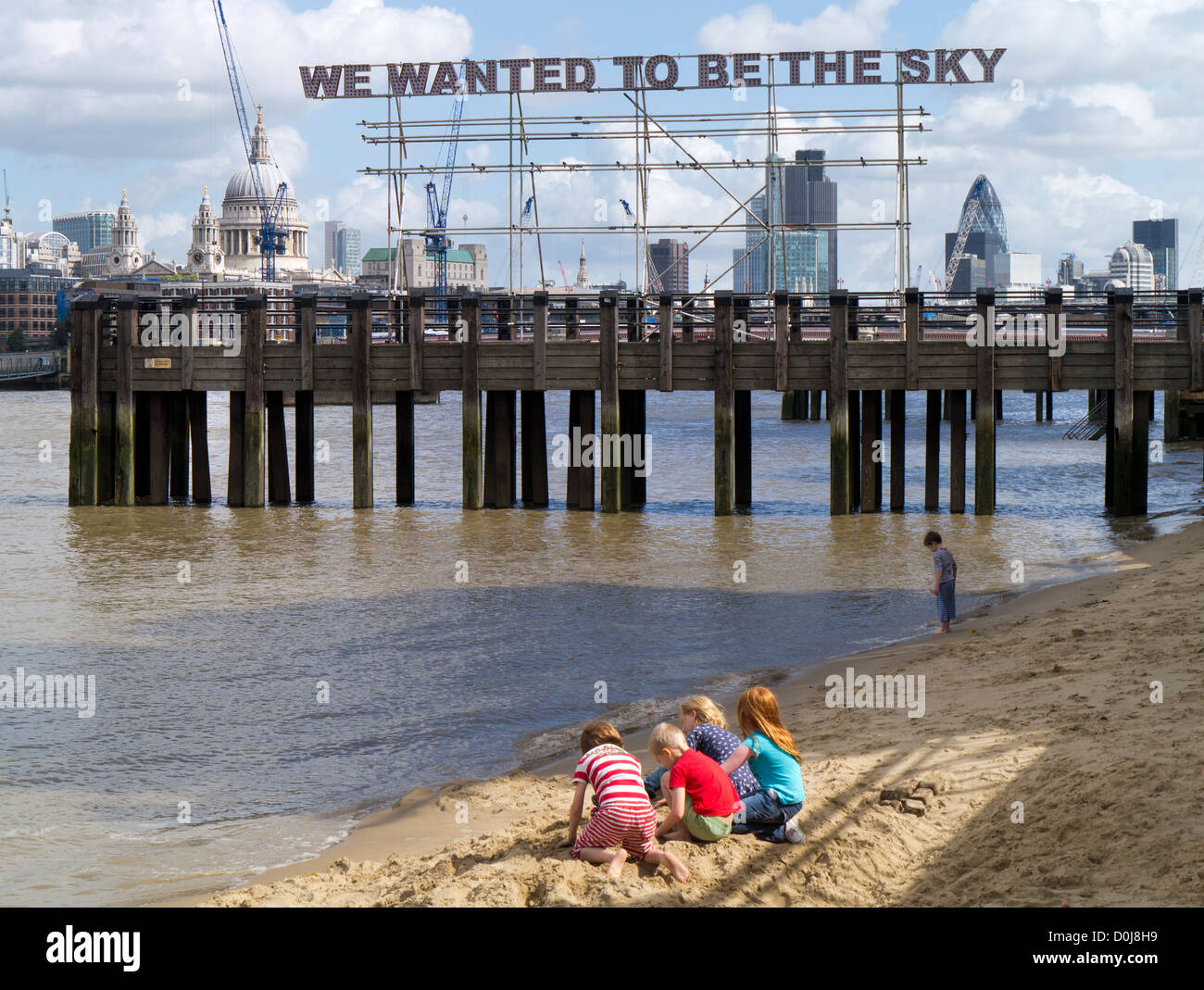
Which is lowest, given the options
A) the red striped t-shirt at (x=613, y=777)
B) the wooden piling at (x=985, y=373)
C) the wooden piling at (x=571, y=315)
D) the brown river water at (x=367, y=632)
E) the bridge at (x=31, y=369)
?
the brown river water at (x=367, y=632)

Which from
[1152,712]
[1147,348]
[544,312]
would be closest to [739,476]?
[544,312]

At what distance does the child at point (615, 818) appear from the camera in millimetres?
8297

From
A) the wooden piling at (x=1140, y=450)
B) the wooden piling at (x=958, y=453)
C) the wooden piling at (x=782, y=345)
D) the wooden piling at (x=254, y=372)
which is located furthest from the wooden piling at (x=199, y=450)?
the wooden piling at (x=1140, y=450)

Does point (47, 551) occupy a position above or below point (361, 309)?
below

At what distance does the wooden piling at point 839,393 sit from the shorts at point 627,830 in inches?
750

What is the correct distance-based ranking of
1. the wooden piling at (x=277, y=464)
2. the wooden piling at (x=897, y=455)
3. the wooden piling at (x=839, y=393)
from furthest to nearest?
the wooden piling at (x=277, y=464) → the wooden piling at (x=897, y=455) → the wooden piling at (x=839, y=393)

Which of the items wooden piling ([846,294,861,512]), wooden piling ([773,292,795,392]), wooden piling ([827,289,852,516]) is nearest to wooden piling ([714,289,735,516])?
wooden piling ([773,292,795,392])

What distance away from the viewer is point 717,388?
27344 mm

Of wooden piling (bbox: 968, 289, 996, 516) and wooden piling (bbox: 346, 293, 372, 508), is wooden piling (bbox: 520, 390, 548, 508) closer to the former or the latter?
wooden piling (bbox: 346, 293, 372, 508)

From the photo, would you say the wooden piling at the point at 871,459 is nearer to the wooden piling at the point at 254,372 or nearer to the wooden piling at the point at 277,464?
the wooden piling at the point at 254,372

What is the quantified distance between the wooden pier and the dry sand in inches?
565

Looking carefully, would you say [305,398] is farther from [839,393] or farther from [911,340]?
[911,340]
